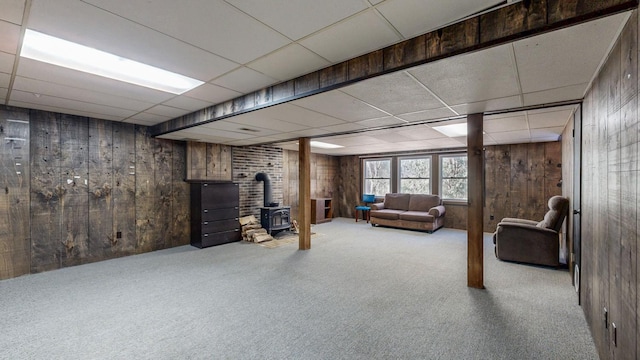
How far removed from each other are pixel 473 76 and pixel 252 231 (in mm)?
5256

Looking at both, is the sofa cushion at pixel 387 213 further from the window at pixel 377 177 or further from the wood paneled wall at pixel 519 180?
the wood paneled wall at pixel 519 180

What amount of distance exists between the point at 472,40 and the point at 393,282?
2.89 m

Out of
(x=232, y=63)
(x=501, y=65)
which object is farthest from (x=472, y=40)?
(x=232, y=63)

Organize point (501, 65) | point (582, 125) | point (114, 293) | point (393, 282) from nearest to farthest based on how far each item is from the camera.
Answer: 1. point (501, 65)
2. point (582, 125)
3. point (114, 293)
4. point (393, 282)

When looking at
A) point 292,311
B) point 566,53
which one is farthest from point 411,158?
point 292,311

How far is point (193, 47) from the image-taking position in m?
2.04

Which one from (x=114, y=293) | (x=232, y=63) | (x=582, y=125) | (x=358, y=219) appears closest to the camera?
(x=232, y=63)

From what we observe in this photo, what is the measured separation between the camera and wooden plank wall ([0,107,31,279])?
374 cm

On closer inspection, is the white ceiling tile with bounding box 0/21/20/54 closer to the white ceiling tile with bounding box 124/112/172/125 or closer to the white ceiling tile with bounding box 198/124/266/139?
the white ceiling tile with bounding box 124/112/172/125

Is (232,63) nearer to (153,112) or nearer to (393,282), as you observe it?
(153,112)

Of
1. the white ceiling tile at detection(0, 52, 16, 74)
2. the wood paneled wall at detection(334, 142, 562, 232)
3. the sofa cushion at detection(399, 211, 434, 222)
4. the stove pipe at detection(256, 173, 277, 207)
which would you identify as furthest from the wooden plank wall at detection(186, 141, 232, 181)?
the wood paneled wall at detection(334, 142, 562, 232)

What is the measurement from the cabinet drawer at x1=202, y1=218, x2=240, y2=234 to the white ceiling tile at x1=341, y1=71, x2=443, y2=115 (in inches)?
169

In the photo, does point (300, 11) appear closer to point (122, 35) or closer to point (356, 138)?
point (122, 35)

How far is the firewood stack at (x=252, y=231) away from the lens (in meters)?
5.98
